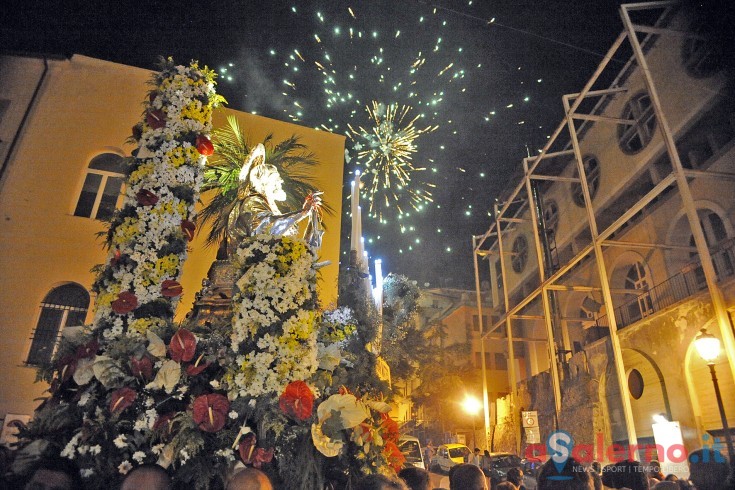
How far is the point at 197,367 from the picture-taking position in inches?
184

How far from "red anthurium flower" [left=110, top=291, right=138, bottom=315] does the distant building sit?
18.3 feet

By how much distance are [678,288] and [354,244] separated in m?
11.0

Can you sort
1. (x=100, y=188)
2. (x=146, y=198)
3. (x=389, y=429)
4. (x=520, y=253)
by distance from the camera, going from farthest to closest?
(x=520, y=253), (x=100, y=188), (x=146, y=198), (x=389, y=429)

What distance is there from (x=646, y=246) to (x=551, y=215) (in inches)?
357

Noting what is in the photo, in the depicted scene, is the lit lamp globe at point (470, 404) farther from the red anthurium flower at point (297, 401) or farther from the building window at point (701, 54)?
the red anthurium flower at point (297, 401)

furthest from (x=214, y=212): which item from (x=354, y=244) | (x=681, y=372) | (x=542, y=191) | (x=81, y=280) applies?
(x=542, y=191)

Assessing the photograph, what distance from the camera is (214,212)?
935 centimetres

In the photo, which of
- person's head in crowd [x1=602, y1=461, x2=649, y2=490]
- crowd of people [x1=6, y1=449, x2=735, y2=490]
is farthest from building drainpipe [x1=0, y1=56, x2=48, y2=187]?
person's head in crowd [x1=602, y1=461, x2=649, y2=490]

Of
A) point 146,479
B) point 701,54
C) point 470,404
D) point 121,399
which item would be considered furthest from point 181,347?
point 470,404

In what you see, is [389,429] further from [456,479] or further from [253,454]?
[253,454]

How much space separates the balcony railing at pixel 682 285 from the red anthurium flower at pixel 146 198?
1199 cm

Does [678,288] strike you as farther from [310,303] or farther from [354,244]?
[310,303]

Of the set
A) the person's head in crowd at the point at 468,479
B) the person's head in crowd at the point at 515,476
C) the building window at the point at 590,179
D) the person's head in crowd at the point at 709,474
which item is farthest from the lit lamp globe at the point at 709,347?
the building window at the point at 590,179

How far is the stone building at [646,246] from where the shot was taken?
12266 mm
